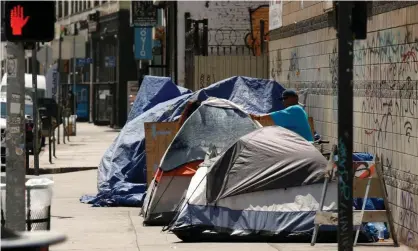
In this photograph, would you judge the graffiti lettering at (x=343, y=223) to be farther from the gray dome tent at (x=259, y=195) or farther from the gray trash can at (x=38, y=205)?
the gray dome tent at (x=259, y=195)

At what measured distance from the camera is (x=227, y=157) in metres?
14.4

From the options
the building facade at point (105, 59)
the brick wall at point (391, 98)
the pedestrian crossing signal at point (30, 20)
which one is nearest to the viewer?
the pedestrian crossing signal at point (30, 20)

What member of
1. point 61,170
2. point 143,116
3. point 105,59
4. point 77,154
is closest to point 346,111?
point 143,116

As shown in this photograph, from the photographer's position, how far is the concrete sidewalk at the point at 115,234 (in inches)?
520

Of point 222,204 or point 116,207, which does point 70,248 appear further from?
point 116,207

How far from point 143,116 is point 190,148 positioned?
3.91 metres

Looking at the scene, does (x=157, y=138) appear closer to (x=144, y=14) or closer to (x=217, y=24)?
(x=217, y=24)

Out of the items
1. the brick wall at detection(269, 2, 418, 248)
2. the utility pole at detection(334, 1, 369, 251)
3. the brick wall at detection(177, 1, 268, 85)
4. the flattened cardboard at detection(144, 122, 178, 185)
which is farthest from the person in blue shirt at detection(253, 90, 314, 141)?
the brick wall at detection(177, 1, 268, 85)

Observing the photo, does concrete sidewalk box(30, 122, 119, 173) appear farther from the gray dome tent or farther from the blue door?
the blue door

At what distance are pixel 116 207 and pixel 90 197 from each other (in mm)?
1259

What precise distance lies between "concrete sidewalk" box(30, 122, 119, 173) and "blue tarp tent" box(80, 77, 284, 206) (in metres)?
7.76

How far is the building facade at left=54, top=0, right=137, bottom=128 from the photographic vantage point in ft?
203

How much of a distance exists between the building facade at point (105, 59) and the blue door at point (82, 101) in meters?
0.18

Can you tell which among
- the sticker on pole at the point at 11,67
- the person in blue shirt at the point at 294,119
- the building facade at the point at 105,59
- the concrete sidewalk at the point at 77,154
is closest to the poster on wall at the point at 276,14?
the person in blue shirt at the point at 294,119
